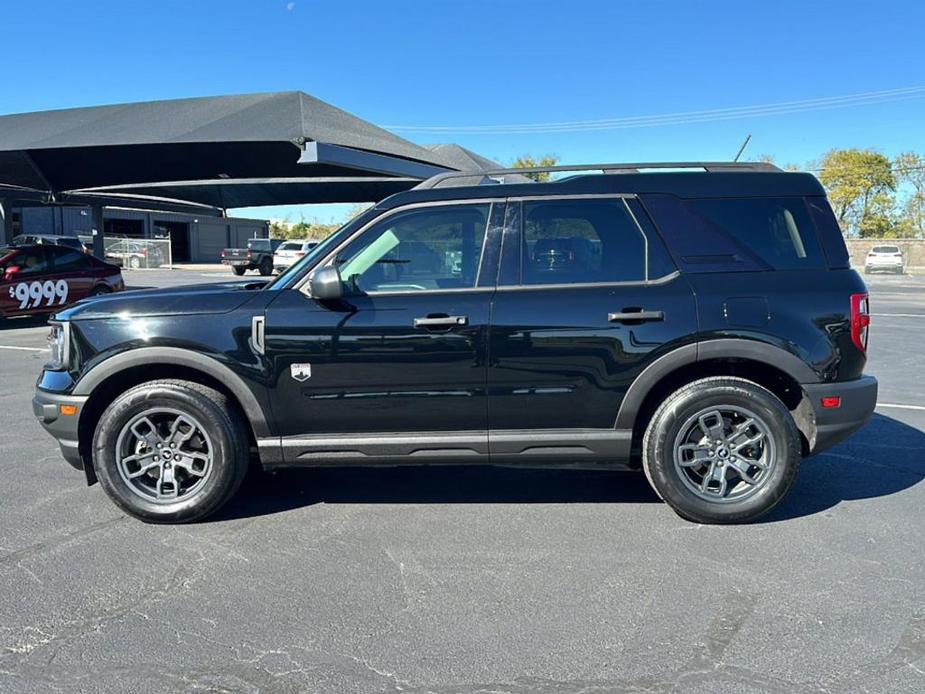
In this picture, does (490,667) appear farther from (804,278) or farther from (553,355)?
(804,278)

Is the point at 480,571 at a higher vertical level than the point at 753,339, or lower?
lower

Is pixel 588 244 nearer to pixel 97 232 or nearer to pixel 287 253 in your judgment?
pixel 97 232

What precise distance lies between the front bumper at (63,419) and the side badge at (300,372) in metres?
1.23

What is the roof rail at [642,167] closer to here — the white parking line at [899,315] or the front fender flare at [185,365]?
the front fender flare at [185,365]

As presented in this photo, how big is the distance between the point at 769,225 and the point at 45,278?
13239 mm

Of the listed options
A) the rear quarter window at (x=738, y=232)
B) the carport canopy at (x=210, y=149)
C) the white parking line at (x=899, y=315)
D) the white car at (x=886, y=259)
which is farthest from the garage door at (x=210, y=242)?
the rear quarter window at (x=738, y=232)

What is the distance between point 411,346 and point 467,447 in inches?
26.6

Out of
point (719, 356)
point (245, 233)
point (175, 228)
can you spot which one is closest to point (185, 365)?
point (719, 356)

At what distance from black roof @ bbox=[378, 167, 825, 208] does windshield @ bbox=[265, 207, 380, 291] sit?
0.43ft

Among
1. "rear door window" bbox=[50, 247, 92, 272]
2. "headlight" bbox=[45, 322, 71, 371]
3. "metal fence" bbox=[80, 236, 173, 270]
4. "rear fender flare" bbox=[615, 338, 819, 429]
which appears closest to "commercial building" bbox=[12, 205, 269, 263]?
"metal fence" bbox=[80, 236, 173, 270]

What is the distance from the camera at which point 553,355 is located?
12.7 feet

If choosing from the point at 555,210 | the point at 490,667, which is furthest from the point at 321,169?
the point at 490,667

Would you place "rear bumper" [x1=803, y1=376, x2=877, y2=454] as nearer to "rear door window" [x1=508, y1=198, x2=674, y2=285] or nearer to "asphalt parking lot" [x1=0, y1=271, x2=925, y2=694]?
"asphalt parking lot" [x1=0, y1=271, x2=925, y2=694]

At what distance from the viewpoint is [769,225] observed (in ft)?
13.4
